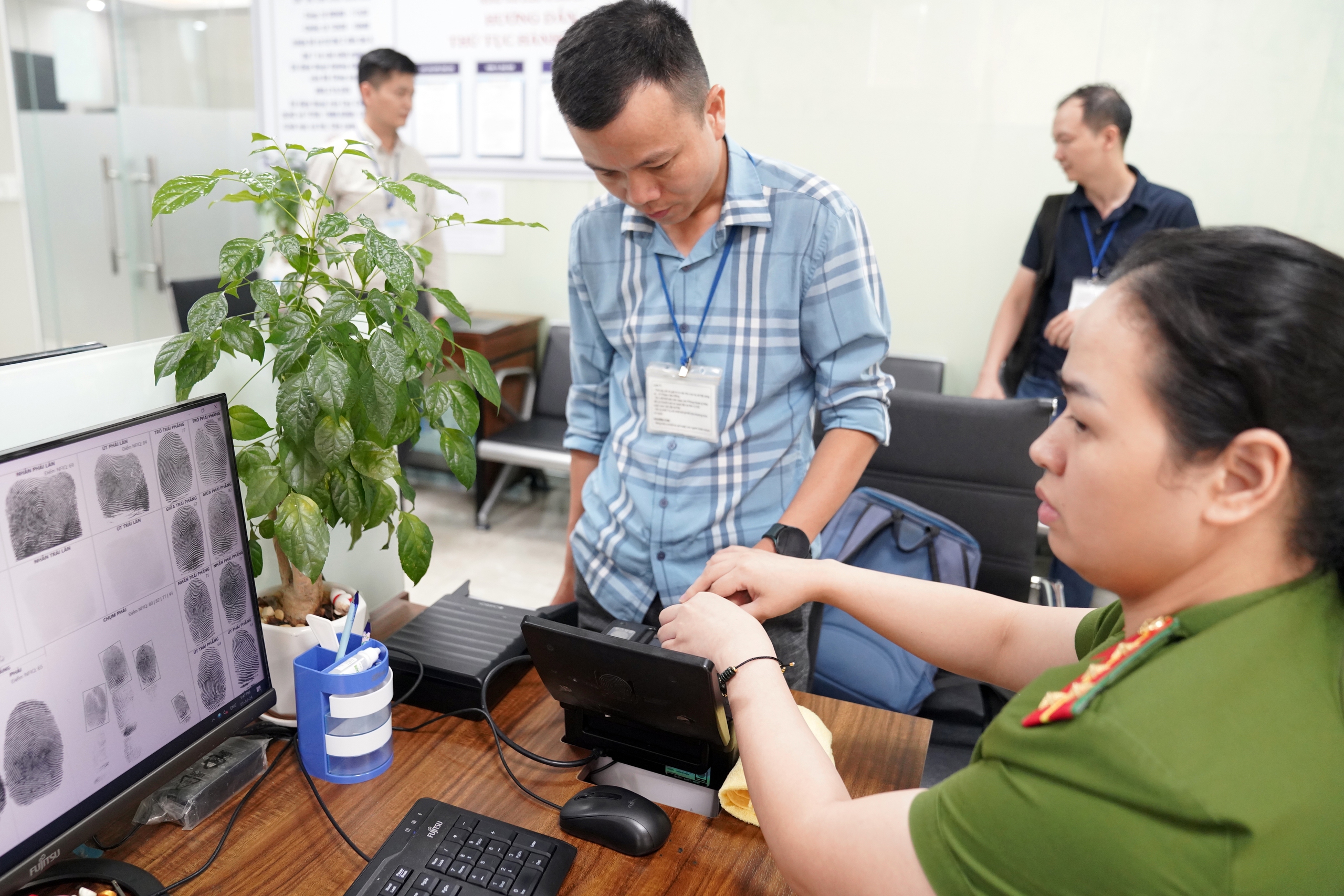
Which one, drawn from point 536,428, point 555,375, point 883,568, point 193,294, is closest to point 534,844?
point 883,568

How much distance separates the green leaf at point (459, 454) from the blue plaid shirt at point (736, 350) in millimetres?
341

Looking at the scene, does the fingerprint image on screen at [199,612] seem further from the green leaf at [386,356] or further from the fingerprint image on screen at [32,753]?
Answer: the green leaf at [386,356]

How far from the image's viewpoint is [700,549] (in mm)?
1381

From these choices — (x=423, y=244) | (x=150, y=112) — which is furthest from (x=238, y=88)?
(x=423, y=244)

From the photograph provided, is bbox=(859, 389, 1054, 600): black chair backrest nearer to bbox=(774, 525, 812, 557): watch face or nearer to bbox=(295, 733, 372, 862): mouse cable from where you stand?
bbox=(774, 525, 812, 557): watch face

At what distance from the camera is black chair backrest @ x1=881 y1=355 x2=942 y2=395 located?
339 cm

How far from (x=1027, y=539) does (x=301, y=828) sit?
172cm

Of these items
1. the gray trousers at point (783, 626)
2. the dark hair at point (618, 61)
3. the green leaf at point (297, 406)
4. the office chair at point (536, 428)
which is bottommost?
the office chair at point (536, 428)

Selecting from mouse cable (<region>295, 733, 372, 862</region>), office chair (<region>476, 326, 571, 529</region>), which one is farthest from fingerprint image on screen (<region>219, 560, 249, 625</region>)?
office chair (<region>476, 326, 571, 529</region>)

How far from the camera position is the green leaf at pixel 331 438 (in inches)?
38.7

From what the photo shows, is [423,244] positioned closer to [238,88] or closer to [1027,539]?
[238,88]

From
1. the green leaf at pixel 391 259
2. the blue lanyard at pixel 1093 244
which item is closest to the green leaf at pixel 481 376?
the green leaf at pixel 391 259

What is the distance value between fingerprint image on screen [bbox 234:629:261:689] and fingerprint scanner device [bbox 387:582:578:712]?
0.73 feet

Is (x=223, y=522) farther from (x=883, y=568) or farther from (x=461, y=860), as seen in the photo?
(x=883, y=568)
